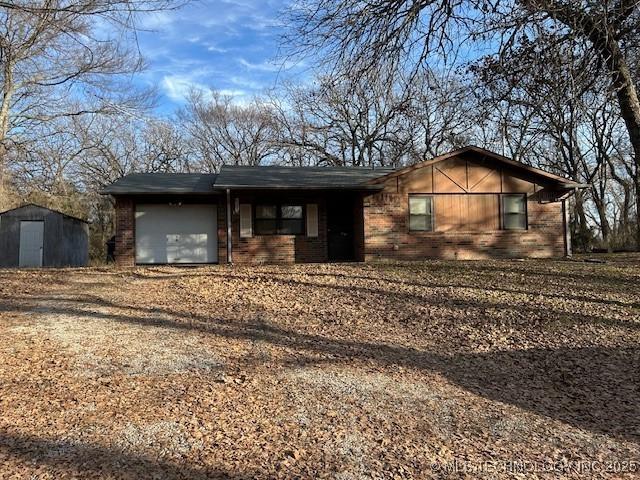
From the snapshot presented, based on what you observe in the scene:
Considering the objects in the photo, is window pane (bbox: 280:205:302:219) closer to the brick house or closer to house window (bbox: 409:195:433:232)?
the brick house

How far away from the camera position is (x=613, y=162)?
107 ft

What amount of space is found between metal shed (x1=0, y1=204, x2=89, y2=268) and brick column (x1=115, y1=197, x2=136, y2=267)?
17.9 feet

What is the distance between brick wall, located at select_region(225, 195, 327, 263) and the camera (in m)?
15.9

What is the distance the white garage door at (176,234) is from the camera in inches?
627

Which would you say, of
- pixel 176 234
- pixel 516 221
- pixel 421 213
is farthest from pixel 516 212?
pixel 176 234

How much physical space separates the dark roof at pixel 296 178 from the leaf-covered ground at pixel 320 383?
594 cm

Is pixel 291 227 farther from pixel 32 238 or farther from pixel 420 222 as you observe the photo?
pixel 32 238

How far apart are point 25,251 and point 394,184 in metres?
14.1

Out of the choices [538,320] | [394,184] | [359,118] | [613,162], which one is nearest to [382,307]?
[538,320]

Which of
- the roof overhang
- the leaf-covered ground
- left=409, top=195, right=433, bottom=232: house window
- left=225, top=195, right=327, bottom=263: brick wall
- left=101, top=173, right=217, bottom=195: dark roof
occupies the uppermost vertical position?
left=101, top=173, right=217, bottom=195: dark roof

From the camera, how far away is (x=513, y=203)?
53.3ft

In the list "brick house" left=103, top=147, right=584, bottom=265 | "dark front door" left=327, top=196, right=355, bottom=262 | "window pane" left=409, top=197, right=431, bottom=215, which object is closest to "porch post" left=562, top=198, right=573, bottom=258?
"brick house" left=103, top=147, right=584, bottom=265

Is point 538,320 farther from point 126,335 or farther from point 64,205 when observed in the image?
point 64,205

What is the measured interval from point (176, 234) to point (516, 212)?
10.7 metres
